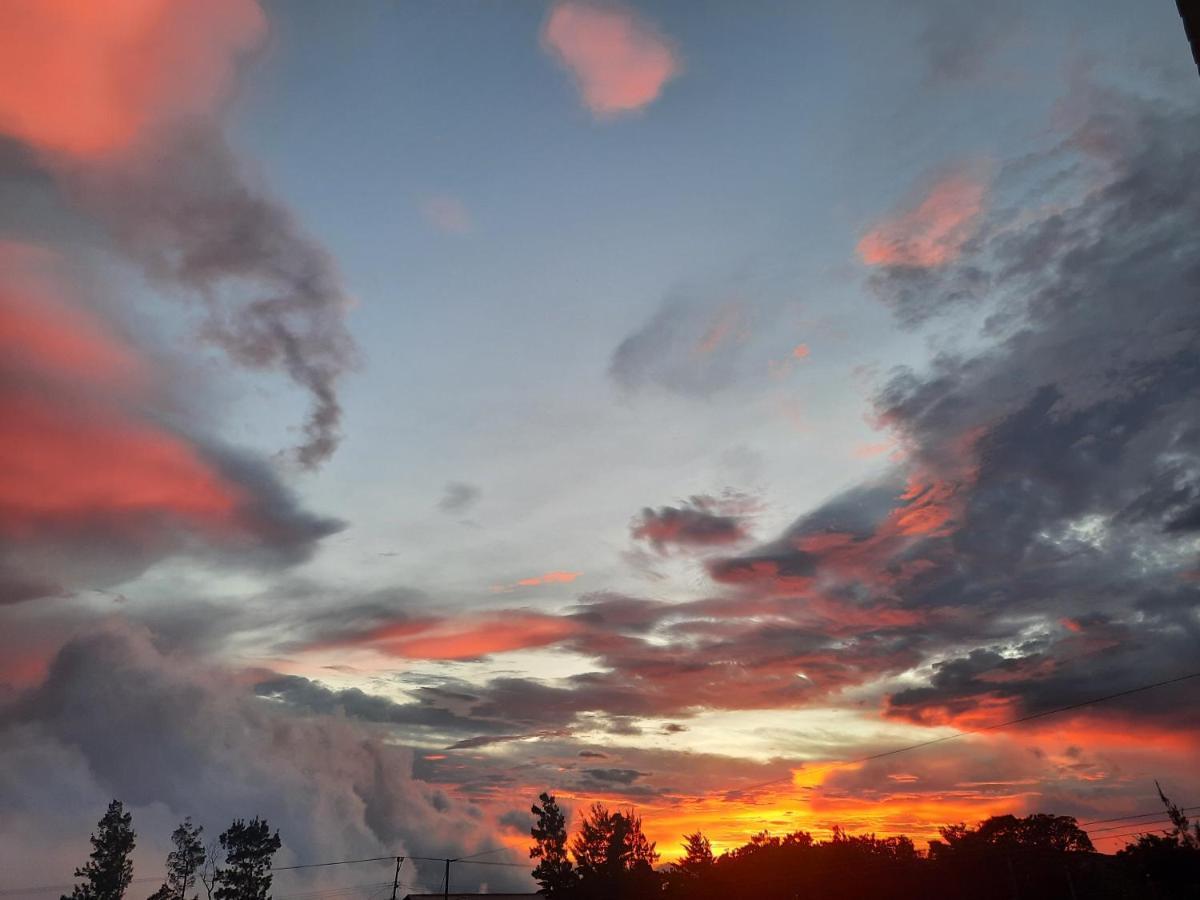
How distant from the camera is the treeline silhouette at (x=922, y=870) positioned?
81.0 meters

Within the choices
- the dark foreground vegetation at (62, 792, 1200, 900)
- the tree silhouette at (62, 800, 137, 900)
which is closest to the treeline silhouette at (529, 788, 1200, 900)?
the dark foreground vegetation at (62, 792, 1200, 900)

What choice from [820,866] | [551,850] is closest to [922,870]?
[820,866]

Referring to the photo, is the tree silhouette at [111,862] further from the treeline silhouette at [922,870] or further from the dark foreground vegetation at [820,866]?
the treeline silhouette at [922,870]

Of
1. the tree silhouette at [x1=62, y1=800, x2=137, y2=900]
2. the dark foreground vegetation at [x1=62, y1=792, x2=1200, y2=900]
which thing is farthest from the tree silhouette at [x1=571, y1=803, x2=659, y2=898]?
the tree silhouette at [x1=62, y1=800, x2=137, y2=900]

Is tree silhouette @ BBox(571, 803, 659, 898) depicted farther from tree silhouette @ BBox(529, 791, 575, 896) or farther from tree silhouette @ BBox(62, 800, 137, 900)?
tree silhouette @ BBox(62, 800, 137, 900)

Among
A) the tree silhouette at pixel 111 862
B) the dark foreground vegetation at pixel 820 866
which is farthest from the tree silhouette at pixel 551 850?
the tree silhouette at pixel 111 862

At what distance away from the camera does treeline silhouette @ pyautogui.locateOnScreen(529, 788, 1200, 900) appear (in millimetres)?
81000

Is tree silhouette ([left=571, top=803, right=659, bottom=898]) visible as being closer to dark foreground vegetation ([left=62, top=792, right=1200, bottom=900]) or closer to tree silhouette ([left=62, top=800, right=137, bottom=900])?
dark foreground vegetation ([left=62, top=792, right=1200, bottom=900])

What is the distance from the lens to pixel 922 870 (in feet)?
277

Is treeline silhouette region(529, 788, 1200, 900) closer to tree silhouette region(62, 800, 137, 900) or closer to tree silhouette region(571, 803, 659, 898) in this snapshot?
tree silhouette region(571, 803, 659, 898)

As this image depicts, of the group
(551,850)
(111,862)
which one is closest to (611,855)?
(551,850)

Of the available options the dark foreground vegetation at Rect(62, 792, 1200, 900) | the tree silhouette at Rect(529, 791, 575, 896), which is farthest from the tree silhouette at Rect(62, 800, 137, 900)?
the tree silhouette at Rect(529, 791, 575, 896)

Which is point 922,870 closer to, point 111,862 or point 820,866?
point 820,866

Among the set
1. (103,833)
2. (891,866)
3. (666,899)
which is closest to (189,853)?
(103,833)
